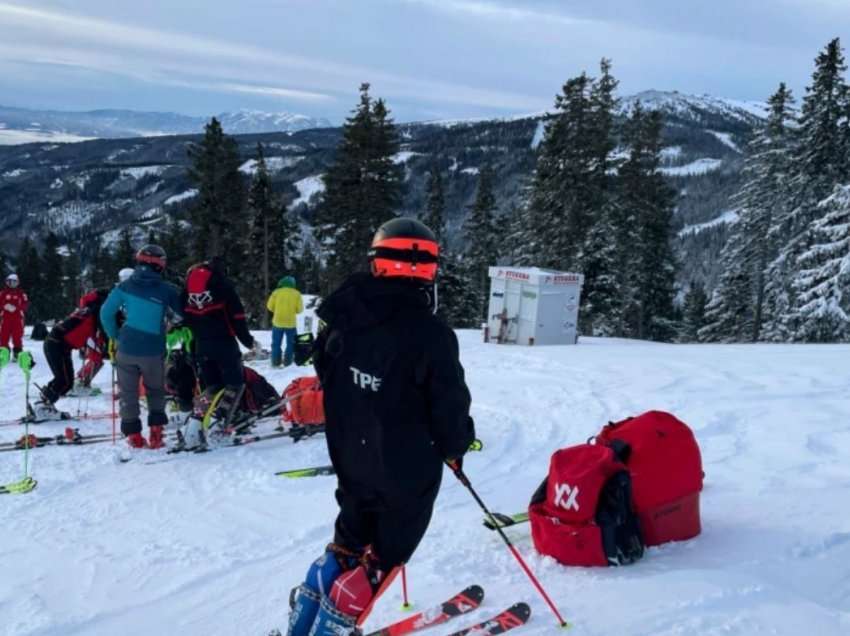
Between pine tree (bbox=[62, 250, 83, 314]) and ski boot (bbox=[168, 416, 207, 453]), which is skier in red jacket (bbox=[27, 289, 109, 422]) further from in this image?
pine tree (bbox=[62, 250, 83, 314])

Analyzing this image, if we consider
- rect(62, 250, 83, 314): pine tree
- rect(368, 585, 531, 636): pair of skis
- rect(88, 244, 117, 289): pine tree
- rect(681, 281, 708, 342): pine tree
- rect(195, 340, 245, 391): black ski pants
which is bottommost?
rect(62, 250, 83, 314): pine tree

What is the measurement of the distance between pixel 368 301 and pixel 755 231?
36.7 m

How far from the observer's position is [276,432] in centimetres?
782

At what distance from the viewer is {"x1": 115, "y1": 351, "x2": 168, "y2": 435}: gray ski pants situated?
23.0 feet

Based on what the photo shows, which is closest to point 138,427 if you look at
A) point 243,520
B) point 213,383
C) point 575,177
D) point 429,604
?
point 213,383

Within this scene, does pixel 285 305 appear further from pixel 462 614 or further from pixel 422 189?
pixel 422 189

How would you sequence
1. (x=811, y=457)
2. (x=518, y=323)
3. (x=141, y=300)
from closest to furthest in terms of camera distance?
(x=811, y=457)
(x=141, y=300)
(x=518, y=323)

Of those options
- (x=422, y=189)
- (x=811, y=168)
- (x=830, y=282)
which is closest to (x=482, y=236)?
(x=811, y=168)

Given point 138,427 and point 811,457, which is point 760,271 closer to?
point 811,457

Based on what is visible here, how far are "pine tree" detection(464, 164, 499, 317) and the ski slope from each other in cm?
3700

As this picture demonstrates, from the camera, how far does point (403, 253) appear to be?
2.93m

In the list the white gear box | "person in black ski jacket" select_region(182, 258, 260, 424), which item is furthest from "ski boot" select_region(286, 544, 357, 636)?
the white gear box

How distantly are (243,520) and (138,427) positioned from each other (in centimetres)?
255

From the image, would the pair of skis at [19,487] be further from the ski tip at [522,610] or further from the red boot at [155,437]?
the ski tip at [522,610]
